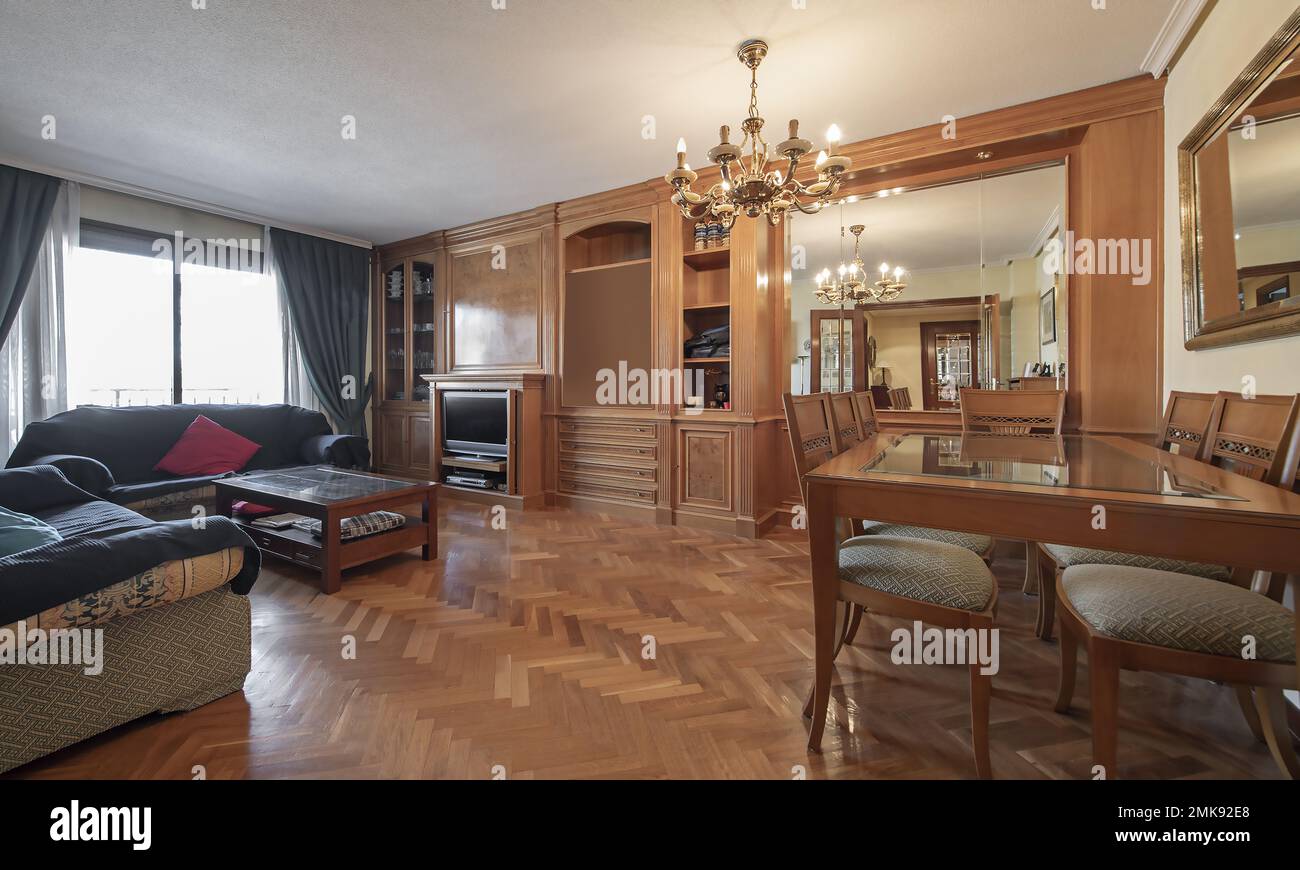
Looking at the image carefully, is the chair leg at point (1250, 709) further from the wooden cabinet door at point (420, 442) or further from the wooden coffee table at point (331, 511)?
the wooden cabinet door at point (420, 442)

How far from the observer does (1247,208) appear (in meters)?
1.90

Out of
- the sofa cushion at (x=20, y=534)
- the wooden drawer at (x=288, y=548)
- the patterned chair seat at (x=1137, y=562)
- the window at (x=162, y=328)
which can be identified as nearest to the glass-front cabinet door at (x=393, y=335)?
the window at (x=162, y=328)

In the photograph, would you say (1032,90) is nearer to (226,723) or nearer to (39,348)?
(226,723)

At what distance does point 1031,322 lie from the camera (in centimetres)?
331

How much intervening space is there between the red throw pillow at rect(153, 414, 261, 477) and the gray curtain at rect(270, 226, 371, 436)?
136 centimetres

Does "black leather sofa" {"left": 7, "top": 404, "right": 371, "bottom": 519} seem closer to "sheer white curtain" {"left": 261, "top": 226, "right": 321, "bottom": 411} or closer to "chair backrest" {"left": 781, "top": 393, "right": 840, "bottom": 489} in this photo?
"sheer white curtain" {"left": 261, "top": 226, "right": 321, "bottom": 411}

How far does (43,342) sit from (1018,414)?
6.40 metres

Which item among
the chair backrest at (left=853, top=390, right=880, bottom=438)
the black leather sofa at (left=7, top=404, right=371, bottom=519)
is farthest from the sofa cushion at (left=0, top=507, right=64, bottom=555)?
the chair backrest at (left=853, top=390, right=880, bottom=438)

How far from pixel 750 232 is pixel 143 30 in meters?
3.37

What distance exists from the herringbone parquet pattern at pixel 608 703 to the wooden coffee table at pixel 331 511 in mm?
227

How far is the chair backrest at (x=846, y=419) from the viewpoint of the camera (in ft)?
7.18

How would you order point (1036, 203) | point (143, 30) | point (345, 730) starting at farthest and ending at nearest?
1. point (1036, 203)
2. point (143, 30)
3. point (345, 730)
